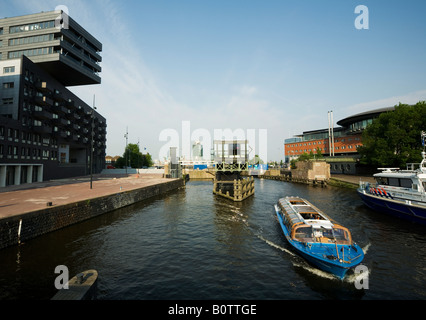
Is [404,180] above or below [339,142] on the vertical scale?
below

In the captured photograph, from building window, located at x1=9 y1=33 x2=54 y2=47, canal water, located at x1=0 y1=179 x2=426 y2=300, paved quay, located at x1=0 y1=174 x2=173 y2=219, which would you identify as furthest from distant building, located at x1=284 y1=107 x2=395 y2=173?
building window, located at x1=9 y1=33 x2=54 y2=47

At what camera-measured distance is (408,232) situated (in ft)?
70.1

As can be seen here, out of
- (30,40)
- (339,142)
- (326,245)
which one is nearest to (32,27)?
(30,40)

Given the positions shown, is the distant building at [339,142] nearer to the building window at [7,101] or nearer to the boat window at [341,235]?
the boat window at [341,235]

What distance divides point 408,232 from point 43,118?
68.7m

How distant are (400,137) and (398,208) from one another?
39347 mm

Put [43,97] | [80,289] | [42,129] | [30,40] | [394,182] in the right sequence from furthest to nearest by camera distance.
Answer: [30,40] < [43,97] < [42,129] < [394,182] < [80,289]

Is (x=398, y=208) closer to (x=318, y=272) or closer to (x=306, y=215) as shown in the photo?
(x=306, y=215)

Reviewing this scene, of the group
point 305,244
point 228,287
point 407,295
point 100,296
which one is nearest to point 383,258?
point 407,295

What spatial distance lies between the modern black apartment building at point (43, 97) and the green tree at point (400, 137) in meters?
68.0

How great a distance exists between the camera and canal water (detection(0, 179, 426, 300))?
11273mm

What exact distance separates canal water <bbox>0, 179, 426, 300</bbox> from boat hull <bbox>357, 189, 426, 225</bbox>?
117cm

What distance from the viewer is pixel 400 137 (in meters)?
53.8

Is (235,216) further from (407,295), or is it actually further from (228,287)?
(407,295)
